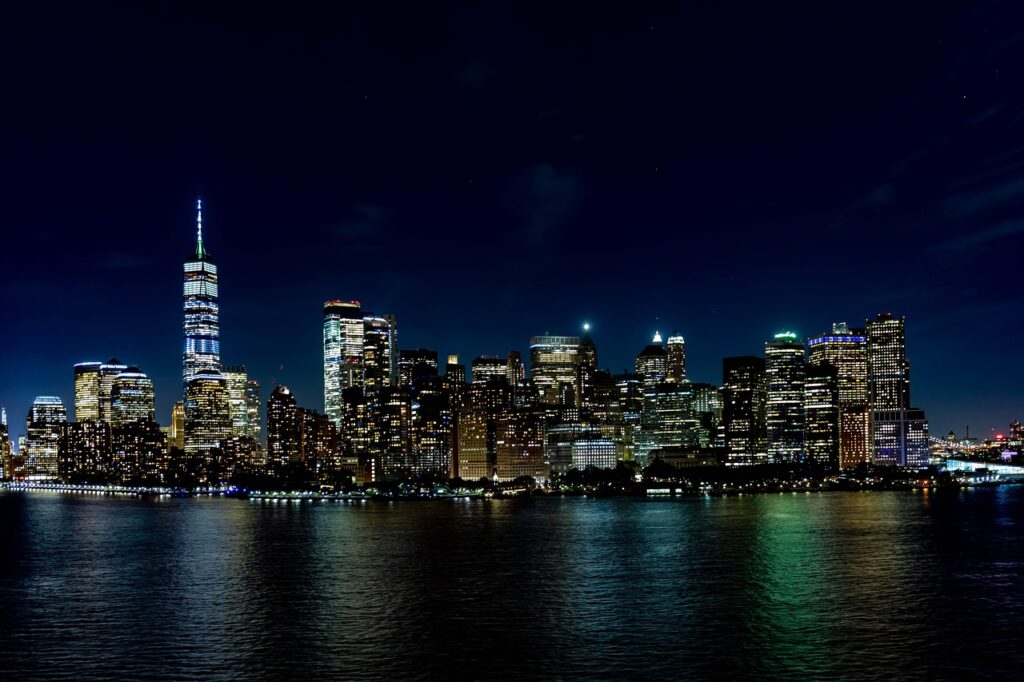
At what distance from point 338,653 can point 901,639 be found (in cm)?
2827

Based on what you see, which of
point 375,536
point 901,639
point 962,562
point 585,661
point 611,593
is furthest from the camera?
point 375,536

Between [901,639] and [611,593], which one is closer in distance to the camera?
[901,639]

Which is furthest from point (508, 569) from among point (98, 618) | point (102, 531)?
point (102, 531)

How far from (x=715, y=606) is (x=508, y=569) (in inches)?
882

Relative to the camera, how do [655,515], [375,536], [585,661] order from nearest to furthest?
[585,661] < [375,536] < [655,515]

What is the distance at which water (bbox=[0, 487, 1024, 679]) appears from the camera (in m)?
48.5

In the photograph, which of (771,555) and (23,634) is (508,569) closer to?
(771,555)

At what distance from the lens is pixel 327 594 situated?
68312mm

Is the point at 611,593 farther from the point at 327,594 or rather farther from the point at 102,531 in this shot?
the point at 102,531

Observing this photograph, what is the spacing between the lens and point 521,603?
64125 millimetres

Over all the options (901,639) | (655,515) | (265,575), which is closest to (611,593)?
(901,639)

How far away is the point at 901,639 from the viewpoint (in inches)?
2064

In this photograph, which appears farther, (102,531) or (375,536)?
(102,531)

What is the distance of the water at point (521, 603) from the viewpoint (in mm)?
48500
